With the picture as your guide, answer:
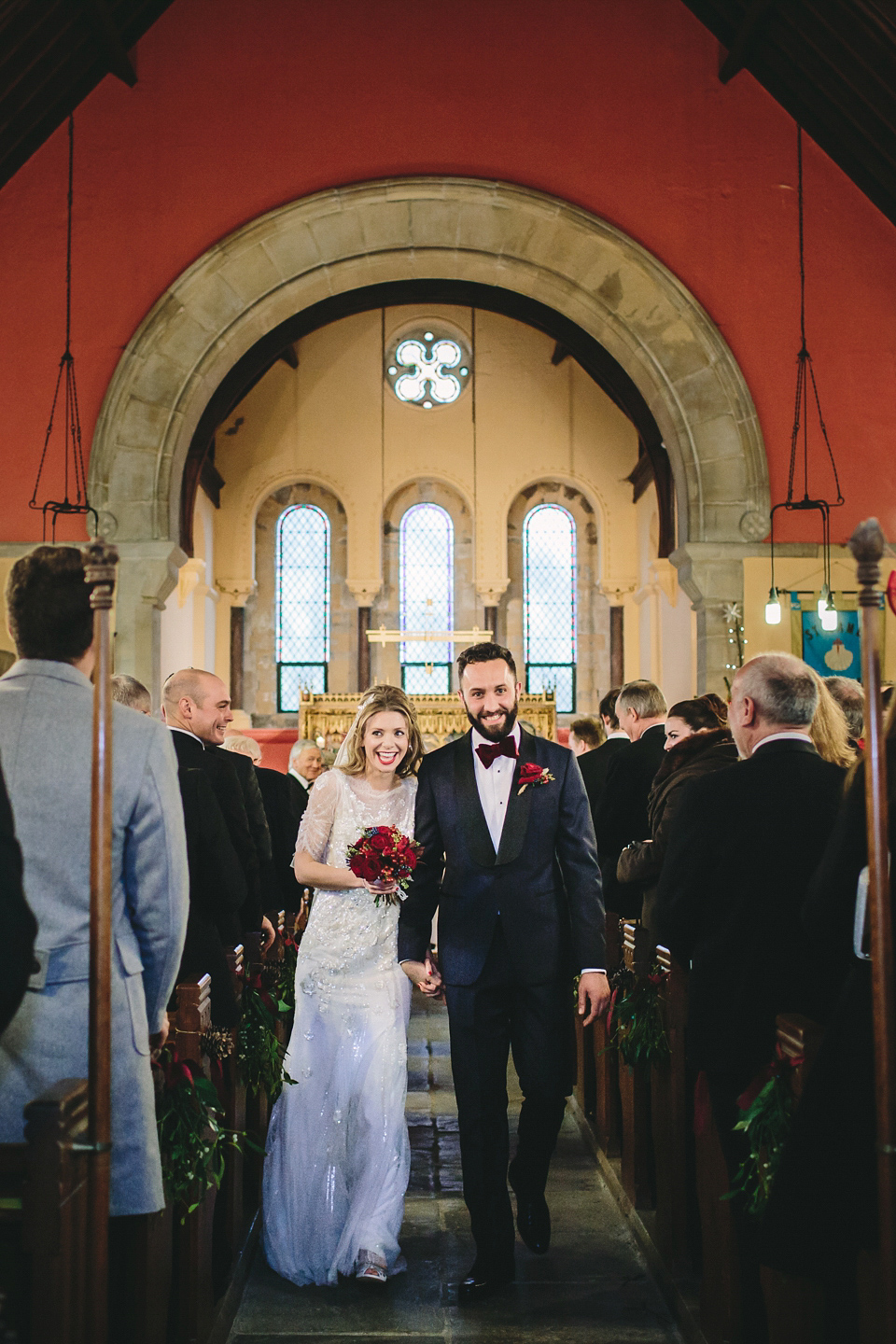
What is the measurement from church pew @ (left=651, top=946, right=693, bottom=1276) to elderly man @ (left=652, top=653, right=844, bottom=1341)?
0.41m

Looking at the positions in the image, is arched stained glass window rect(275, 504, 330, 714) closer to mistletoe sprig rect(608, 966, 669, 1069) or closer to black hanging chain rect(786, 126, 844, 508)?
black hanging chain rect(786, 126, 844, 508)

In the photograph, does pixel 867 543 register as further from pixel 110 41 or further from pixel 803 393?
pixel 110 41

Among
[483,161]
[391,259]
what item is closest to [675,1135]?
[391,259]

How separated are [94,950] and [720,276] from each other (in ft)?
26.6

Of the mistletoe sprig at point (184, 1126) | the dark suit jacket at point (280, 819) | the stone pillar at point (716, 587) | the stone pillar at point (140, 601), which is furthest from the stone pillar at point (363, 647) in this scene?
the mistletoe sprig at point (184, 1126)

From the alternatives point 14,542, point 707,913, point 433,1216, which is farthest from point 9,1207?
point 14,542

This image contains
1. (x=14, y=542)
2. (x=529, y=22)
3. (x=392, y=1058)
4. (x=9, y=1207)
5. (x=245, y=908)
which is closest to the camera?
(x=9, y=1207)

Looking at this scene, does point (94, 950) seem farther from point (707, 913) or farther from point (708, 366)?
point (708, 366)

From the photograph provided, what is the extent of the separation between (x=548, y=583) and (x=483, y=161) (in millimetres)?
7813

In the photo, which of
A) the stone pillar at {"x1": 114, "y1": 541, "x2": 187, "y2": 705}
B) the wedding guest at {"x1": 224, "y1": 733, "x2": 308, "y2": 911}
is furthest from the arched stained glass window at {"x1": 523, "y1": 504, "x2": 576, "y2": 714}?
the wedding guest at {"x1": 224, "y1": 733, "x2": 308, "y2": 911}

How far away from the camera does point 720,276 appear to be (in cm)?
862

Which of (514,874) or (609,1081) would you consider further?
(609,1081)

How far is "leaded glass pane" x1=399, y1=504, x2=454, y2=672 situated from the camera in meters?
15.9

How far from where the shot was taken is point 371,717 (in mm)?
3406
